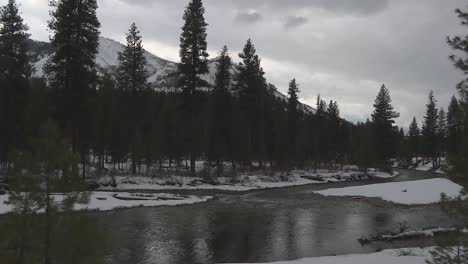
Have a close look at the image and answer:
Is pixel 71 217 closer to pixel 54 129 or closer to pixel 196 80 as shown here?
pixel 54 129

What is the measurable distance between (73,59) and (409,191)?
30.5 metres

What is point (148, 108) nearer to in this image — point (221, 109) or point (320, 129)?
point (221, 109)

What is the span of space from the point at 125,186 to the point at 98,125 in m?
15.2

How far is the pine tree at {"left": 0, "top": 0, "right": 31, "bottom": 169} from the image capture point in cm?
3506

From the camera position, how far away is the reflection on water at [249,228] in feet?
55.6

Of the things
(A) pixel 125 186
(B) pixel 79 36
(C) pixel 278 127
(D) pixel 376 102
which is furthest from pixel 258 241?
(D) pixel 376 102

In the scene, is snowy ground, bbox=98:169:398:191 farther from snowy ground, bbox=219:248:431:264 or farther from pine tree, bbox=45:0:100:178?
snowy ground, bbox=219:248:431:264

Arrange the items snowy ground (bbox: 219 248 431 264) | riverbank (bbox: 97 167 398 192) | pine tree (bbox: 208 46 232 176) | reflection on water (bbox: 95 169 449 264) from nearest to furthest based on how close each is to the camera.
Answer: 1. snowy ground (bbox: 219 248 431 264)
2. reflection on water (bbox: 95 169 449 264)
3. riverbank (bbox: 97 167 398 192)
4. pine tree (bbox: 208 46 232 176)

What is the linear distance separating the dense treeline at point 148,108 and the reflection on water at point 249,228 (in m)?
6.10

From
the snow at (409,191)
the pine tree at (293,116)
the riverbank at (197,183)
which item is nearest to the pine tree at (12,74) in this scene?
the riverbank at (197,183)

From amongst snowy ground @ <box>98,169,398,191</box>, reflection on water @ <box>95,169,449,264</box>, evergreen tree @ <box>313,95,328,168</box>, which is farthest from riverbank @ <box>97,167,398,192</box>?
evergreen tree @ <box>313,95,328,168</box>

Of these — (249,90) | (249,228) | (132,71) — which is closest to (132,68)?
(132,71)

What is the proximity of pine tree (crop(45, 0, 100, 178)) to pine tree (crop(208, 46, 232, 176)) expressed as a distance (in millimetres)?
18288

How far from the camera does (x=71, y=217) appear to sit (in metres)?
7.62
